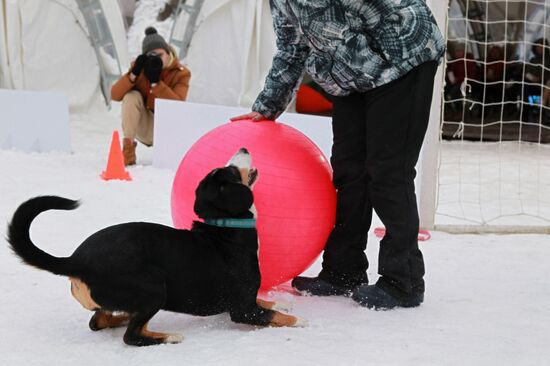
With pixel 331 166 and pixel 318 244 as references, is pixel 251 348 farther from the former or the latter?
pixel 331 166

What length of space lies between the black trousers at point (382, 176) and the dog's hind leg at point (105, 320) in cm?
100

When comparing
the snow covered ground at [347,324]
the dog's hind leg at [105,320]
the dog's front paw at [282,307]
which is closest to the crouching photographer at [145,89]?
the snow covered ground at [347,324]

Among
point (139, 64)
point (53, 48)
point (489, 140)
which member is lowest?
point (489, 140)

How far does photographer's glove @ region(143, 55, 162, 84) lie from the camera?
691cm

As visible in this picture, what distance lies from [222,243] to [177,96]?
171 inches

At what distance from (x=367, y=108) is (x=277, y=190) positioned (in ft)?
1.68

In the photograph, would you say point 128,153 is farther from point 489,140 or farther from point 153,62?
point 489,140

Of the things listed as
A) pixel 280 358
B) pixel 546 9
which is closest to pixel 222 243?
pixel 280 358

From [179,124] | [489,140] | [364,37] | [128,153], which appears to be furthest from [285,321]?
[489,140]

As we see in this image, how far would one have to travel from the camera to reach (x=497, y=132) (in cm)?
977

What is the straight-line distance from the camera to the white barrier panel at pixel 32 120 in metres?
7.04

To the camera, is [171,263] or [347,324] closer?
[171,263]

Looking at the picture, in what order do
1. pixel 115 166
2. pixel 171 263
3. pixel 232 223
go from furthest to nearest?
pixel 115 166, pixel 232 223, pixel 171 263

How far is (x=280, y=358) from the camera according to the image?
273 centimetres
